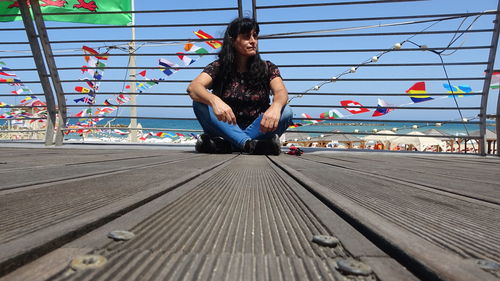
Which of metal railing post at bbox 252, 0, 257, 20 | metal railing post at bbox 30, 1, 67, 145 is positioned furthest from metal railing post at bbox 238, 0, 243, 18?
metal railing post at bbox 30, 1, 67, 145

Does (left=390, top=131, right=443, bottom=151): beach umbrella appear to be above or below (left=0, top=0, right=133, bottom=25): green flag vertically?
below

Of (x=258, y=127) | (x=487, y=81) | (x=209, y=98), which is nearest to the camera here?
(x=209, y=98)

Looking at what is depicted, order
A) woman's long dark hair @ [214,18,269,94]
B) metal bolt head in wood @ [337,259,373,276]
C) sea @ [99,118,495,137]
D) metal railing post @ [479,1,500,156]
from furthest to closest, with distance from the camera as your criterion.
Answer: sea @ [99,118,495,137] → metal railing post @ [479,1,500,156] → woman's long dark hair @ [214,18,269,94] → metal bolt head in wood @ [337,259,373,276]

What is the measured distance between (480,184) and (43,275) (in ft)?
3.04

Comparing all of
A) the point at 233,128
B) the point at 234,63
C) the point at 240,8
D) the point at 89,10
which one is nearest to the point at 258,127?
the point at 233,128

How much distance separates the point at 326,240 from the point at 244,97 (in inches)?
68.0

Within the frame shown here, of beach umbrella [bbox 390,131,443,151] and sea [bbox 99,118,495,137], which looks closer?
sea [bbox 99,118,495,137]

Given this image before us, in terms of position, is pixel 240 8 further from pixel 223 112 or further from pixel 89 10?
pixel 89 10

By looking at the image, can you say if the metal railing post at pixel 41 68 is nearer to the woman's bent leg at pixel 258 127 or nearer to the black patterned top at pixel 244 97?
the black patterned top at pixel 244 97

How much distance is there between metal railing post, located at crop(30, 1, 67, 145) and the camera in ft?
8.36

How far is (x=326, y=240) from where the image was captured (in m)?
0.33

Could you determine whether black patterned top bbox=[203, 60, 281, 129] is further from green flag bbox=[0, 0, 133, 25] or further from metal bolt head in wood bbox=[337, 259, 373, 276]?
metal bolt head in wood bbox=[337, 259, 373, 276]

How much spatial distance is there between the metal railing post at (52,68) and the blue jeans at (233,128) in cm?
146

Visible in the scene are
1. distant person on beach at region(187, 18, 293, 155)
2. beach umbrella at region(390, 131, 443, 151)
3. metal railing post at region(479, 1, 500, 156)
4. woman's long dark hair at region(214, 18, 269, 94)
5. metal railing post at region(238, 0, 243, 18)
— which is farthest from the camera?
beach umbrella at region(390, 131, 443, 151)
